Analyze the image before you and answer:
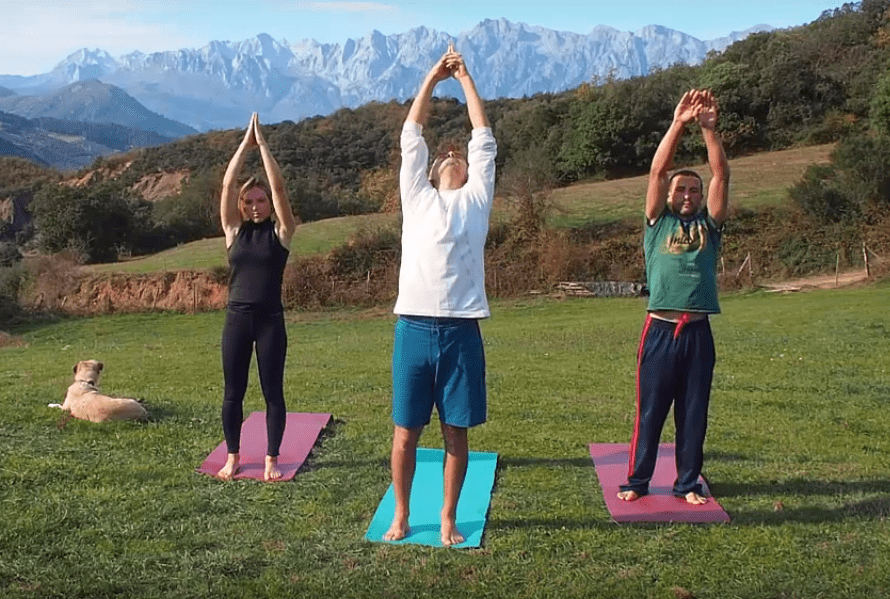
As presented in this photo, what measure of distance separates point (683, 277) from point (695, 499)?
1.40m

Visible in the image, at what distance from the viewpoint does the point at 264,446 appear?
6824 mm

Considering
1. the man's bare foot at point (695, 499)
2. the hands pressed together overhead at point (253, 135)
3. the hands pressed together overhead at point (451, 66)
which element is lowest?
the man's bare foot at point (695, 499)

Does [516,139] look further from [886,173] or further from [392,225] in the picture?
[886,173]

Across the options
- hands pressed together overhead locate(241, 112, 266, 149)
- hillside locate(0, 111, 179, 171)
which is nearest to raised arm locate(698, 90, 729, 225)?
hands pressed together overhead locate(241, 112, 266, 149)

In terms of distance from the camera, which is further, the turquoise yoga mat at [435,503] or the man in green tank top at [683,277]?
the man in green tank top at [683,277]

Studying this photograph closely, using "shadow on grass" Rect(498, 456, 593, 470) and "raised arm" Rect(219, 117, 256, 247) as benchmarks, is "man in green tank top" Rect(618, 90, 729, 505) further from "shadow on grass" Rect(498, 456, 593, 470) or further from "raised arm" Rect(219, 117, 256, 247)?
"raised arm" Rect(219, 117, 256, 247)

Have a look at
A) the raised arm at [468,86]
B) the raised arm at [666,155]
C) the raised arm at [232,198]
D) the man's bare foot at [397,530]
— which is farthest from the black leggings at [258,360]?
the raised arm at [666,155]

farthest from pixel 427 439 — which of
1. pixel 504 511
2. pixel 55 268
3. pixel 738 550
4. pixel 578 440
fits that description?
pixel 55 268

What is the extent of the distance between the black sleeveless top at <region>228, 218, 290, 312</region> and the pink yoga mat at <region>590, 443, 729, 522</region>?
255cm

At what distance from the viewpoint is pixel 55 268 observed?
3209 centimetres

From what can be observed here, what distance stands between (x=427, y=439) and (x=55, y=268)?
28.6m

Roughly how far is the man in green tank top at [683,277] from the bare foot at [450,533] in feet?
4.68

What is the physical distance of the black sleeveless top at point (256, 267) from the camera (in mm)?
5797

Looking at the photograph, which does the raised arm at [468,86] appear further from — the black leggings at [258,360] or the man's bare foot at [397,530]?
the man's bare foot at [397,530]
